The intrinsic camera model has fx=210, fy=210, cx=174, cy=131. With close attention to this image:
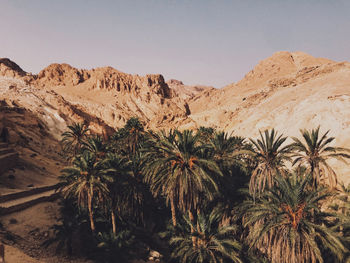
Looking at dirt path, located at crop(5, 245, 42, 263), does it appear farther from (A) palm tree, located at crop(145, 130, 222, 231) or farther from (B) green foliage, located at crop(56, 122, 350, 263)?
(A) palm tree, located at crop(145, 130, 222, 231)

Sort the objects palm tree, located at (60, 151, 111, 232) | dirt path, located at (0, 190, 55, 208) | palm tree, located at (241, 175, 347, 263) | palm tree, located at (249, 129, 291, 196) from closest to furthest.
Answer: palm tree, located at (241, 175, 347, 263), palm tree, located at (249, 129, 291, 196), palm tree, located at (60, 151, 111, 232), dirt path, located at (0, 190, 55, 208)

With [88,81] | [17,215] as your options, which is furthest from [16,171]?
[88,81]

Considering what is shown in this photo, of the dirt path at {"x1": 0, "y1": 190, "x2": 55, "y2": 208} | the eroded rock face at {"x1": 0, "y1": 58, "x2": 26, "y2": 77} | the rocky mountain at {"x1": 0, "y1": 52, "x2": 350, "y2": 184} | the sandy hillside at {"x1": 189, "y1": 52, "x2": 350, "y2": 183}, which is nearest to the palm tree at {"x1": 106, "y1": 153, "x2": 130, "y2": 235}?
the dirt path at {"x1": 0, "y1": 190, "x2": 55, "y2": 208}

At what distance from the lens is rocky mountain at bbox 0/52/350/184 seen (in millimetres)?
50281

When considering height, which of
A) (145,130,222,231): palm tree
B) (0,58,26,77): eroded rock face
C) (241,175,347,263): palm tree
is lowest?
(241,175,347,263): palm tree

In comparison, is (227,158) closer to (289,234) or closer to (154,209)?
(289,234)

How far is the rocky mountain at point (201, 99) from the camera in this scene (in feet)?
165

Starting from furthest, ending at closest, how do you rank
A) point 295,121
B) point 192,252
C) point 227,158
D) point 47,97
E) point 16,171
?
point 47,97, point 295,121, point 16,171, point 227,158, point 192,252

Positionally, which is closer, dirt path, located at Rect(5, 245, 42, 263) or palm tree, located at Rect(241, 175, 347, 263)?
palm tree, located at Rect(241, 175, 347, 263)

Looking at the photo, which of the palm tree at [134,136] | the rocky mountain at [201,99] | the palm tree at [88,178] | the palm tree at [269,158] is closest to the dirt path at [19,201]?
the palm tree at [88,178]

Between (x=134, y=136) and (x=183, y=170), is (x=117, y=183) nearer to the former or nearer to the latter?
(x=183, y=170)

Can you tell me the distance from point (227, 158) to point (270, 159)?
17.8 ft

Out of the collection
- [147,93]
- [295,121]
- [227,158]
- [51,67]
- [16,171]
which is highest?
[51,67]

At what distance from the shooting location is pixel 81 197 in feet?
65.8
